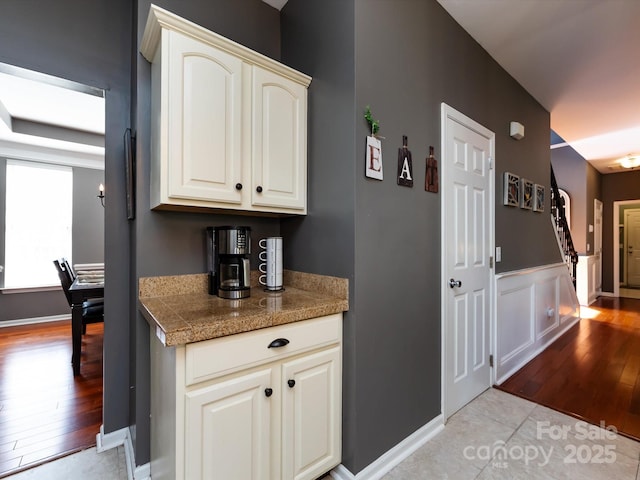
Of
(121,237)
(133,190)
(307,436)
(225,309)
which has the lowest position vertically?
(307,436)

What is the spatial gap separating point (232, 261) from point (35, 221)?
4902 mm

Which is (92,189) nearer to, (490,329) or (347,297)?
(347,297)

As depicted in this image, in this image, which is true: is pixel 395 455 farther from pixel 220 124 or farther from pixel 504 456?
pixel 220 124

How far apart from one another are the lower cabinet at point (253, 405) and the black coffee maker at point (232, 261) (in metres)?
0.38

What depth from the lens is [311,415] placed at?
141cm

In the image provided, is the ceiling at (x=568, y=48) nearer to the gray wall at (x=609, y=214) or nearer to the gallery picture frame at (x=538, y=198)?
the gallery picture frame at (x=538, y=198)

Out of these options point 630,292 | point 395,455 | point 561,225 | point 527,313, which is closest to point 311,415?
point 395,455

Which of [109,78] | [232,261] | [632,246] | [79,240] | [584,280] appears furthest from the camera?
[632,246]

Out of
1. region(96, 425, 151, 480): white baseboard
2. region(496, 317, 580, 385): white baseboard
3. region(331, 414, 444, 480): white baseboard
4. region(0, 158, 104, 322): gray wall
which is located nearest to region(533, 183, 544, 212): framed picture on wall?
region(496, 317, 580, 385): white baseboard

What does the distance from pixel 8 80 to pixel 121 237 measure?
268cm

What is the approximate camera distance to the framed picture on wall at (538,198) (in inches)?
126

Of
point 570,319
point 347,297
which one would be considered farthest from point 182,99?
point 570,319

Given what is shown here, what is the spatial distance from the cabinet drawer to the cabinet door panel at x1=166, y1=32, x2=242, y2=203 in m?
0.68

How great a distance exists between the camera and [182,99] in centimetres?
137
